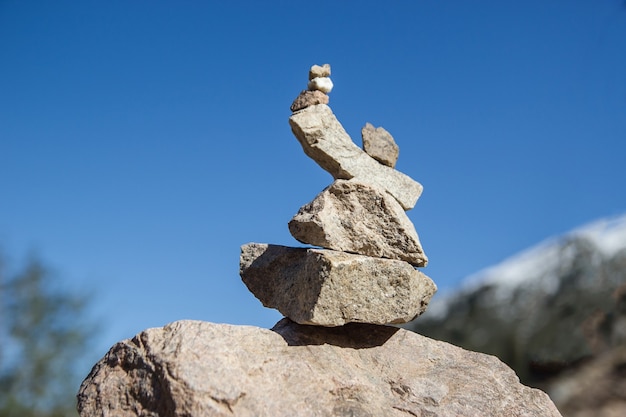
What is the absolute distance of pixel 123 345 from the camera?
6051 millimetres

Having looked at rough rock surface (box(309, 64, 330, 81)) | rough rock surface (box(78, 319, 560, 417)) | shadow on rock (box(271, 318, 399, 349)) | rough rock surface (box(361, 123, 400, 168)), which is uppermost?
rough rock surface (box(309, 64, 330, 81))

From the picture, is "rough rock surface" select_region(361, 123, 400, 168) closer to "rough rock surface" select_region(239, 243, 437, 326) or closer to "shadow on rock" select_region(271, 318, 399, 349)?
"rough rock surface" select_region(239, 243, 437, 326)

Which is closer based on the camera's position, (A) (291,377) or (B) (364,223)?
(A) (291,377)

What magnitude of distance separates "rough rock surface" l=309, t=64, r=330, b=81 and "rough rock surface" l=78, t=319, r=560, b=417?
2741mm

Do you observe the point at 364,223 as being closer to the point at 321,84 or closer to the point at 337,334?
the point at 337,334

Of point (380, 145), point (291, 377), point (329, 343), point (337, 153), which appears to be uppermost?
point (380, 145)

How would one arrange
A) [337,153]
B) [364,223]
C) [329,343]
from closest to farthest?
[329,343] → [364,223] → [337,153]

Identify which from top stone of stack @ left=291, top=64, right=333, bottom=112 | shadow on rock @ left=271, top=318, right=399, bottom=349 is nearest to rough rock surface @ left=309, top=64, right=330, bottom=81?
top stone of stack @ left=291, top=64, right=333, bottom=112

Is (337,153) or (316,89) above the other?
(316,89)

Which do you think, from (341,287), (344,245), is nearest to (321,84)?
(344,245)

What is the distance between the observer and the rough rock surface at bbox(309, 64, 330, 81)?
7465 millimetres

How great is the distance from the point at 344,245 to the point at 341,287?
1.74ft

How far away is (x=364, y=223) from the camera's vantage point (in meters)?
6.74

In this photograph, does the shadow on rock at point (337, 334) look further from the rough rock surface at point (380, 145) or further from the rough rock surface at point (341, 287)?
the rough rock surface at point (380, 145)
